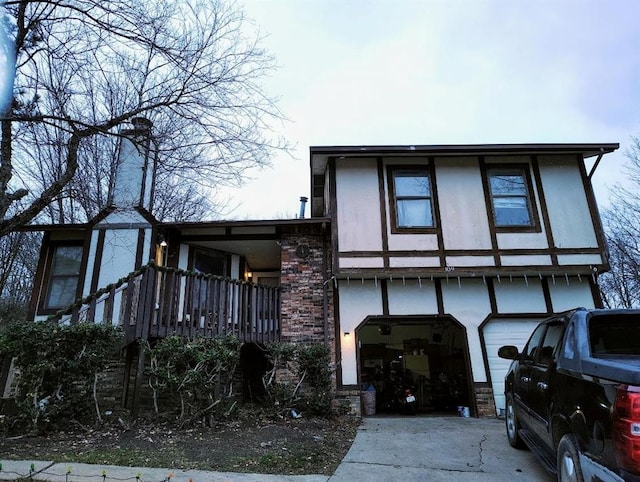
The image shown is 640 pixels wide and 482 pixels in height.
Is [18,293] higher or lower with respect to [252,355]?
higher

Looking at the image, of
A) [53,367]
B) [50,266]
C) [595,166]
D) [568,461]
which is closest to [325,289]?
[53,367]

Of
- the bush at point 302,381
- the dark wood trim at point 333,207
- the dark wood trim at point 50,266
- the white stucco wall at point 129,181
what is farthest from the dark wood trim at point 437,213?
the dark wood trim at point 50,266

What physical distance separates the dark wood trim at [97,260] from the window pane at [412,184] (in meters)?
7.24

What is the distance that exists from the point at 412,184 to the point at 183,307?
6160 mm

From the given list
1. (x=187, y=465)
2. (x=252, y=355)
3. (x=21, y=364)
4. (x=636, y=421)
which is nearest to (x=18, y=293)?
(x=252, y=355)

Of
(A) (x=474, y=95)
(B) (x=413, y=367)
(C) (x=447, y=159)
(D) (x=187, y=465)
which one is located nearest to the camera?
(D) (x=187, y=465)

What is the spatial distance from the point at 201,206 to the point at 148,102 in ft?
27.4

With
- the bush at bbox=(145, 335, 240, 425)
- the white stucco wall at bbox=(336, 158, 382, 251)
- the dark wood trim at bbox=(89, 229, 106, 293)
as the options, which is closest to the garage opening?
the white stucco wall at bbox=(336, 158, 382, 251)

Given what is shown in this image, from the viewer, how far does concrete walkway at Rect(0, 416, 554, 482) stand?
3.88 m

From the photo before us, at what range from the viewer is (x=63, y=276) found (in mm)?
10008

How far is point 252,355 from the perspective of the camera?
1034 centimetres

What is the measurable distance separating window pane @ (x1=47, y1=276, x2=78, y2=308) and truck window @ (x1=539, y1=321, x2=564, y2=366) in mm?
10090

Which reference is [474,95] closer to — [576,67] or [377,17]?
[576,67]

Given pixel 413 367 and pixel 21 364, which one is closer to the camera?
pixel 21 364
